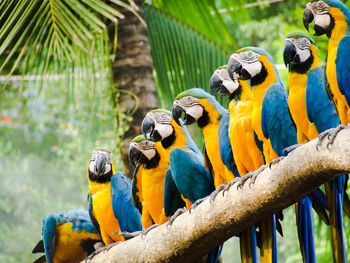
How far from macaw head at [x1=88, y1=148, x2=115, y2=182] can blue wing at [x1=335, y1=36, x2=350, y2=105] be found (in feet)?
5.02

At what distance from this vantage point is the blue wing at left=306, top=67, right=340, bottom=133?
2.53m

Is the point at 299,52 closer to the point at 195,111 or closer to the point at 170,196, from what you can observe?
the point at 195,111

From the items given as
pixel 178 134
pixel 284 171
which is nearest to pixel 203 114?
pixel 178 134

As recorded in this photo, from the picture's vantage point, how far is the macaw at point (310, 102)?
2.44 m

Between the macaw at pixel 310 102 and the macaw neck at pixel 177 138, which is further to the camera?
the macaw neck at pixel 177 138

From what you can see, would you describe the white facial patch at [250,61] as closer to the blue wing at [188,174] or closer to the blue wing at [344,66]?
the blue wing at [344,66]

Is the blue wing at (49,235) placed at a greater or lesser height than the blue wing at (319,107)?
lesser

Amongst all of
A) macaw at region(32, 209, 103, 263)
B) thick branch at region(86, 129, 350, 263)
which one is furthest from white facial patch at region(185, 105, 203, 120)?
macaw at region(32, 209, 103, 263)

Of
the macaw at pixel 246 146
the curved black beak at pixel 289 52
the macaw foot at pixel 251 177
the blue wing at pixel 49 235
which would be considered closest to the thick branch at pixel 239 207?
the macaw foot at pixel 251 177

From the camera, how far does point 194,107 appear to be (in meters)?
2.98

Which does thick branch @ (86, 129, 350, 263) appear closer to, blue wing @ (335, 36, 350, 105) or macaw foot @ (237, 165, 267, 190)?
macaw foot @ (237, 165, 267, 190)

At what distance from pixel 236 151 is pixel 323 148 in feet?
2.36

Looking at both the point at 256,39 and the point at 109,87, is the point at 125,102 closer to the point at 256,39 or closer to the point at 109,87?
the point at 109,87

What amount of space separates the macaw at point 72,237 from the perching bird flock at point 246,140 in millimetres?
298
